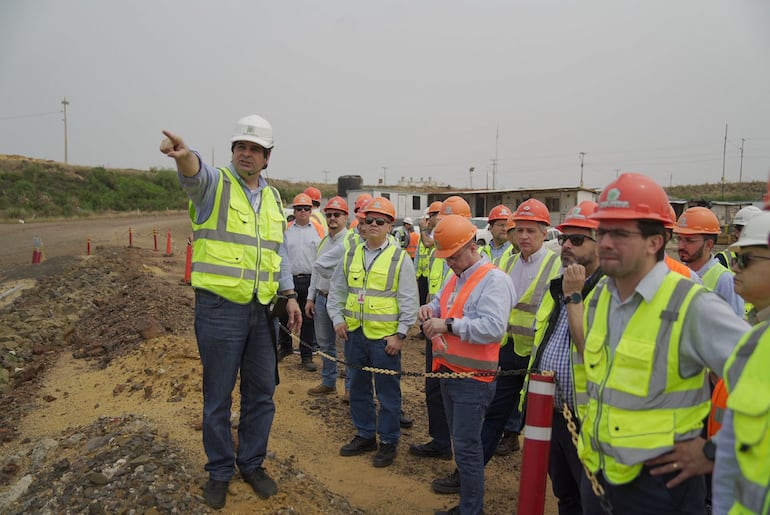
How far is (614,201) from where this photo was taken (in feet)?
7.22

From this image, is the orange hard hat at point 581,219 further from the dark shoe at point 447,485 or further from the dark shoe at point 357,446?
the dark shoe at point 357,446

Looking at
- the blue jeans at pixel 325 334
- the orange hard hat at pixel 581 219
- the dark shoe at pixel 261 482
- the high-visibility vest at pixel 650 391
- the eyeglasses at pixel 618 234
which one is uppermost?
the orange hard hat at pixel 581 219

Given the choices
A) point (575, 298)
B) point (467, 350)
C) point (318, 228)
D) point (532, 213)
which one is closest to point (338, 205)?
point (318, 228)

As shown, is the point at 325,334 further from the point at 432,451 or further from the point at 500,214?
the point at 500,214

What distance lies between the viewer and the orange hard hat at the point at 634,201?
214cm

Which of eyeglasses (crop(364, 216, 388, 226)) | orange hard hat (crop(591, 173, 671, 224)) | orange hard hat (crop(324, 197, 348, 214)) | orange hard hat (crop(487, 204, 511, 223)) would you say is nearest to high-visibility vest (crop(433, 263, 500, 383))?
eyeglasses (crop(364, 216, 388, 226))

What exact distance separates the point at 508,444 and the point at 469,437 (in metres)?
1.93

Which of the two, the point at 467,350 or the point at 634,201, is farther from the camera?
the point at 467,350

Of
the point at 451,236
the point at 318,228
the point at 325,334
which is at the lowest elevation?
the point at 325,334

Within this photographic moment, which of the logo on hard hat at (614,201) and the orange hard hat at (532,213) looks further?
the orange hard hat at (532,213)

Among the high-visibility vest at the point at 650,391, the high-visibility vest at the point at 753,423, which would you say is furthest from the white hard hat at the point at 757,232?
the high-visibility vest at the point at 753,423

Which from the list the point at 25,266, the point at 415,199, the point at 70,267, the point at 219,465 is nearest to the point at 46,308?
the point at 70,267

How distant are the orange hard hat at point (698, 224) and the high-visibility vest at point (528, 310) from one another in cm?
117

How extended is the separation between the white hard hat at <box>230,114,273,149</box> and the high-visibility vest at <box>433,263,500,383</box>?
65.8 inches
